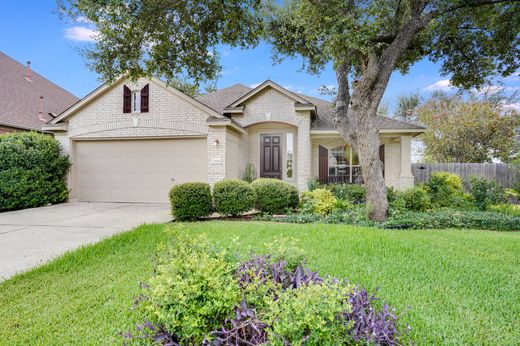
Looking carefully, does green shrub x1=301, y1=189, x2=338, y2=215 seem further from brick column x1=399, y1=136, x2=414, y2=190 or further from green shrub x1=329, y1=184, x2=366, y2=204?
brick column x1=399, y1=136, x2=414, y2=190

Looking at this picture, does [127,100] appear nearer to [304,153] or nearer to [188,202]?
[188,202]

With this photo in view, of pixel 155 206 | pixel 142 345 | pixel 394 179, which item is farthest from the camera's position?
pixel 394 179

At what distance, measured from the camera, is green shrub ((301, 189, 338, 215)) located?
8742mm

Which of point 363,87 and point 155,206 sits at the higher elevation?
point 363,87

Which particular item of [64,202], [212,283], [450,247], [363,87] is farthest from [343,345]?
[64,202]

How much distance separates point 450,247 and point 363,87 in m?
4.52

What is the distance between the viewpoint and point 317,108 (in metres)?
14.7

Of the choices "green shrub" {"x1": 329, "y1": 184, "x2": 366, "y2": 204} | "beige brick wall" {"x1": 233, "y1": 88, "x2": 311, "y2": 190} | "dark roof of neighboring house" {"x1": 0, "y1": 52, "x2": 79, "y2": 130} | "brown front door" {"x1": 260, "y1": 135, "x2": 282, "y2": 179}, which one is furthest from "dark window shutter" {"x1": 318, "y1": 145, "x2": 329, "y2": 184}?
"dark roof of neighboring house" {"x1": 0, "y1": 52, "x2": 79, "y2": 130}

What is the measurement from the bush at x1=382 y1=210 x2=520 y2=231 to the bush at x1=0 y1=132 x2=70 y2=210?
38.3ft

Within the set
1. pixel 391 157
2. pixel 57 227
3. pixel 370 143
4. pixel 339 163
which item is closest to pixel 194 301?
pixel 57 227

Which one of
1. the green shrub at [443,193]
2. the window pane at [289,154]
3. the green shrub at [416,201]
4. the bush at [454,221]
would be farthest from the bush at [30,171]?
the green shrub at [443,193]

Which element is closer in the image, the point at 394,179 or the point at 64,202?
the point at 64,202

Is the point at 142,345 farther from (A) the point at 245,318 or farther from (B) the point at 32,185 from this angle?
(B) the point at 32,185

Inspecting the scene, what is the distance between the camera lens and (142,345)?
7.88 ft
